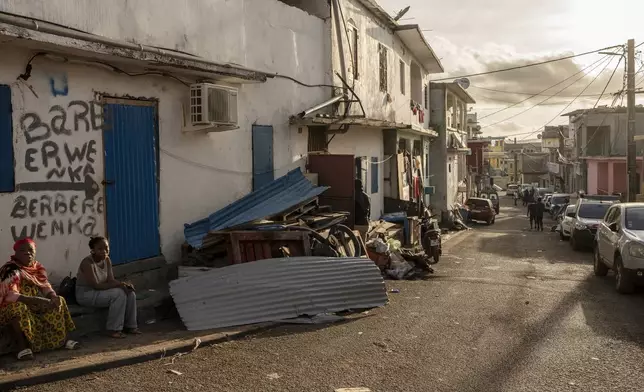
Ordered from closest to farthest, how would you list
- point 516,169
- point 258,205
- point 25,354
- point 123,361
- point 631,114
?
point 25,354 → point 123,361 → point 258,205 → point 631,114 → point 516,169

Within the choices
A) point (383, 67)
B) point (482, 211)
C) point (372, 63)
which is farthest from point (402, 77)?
point (482, 211)

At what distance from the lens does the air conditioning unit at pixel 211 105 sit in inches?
363

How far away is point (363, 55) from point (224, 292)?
437 inches

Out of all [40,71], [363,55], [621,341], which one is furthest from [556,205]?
[40,71]

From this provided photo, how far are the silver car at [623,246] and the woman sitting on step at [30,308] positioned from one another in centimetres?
876

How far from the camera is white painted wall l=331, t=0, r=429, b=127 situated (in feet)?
51.6

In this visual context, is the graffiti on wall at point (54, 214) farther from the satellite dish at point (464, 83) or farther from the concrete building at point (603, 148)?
the concrete building at point (603, 148)

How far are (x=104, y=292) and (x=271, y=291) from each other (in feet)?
7.05

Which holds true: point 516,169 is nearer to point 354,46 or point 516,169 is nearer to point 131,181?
point 354,46

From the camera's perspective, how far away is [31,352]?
5.98 m

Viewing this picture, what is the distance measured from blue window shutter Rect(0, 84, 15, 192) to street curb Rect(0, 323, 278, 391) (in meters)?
2.26

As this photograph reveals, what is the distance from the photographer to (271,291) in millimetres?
8062

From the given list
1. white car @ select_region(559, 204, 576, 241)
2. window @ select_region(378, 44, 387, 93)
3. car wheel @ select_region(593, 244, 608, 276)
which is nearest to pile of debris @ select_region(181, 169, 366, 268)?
car wheel @ select_region(593, 244, 608, 276)

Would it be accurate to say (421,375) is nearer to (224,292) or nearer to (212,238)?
(224,292)
